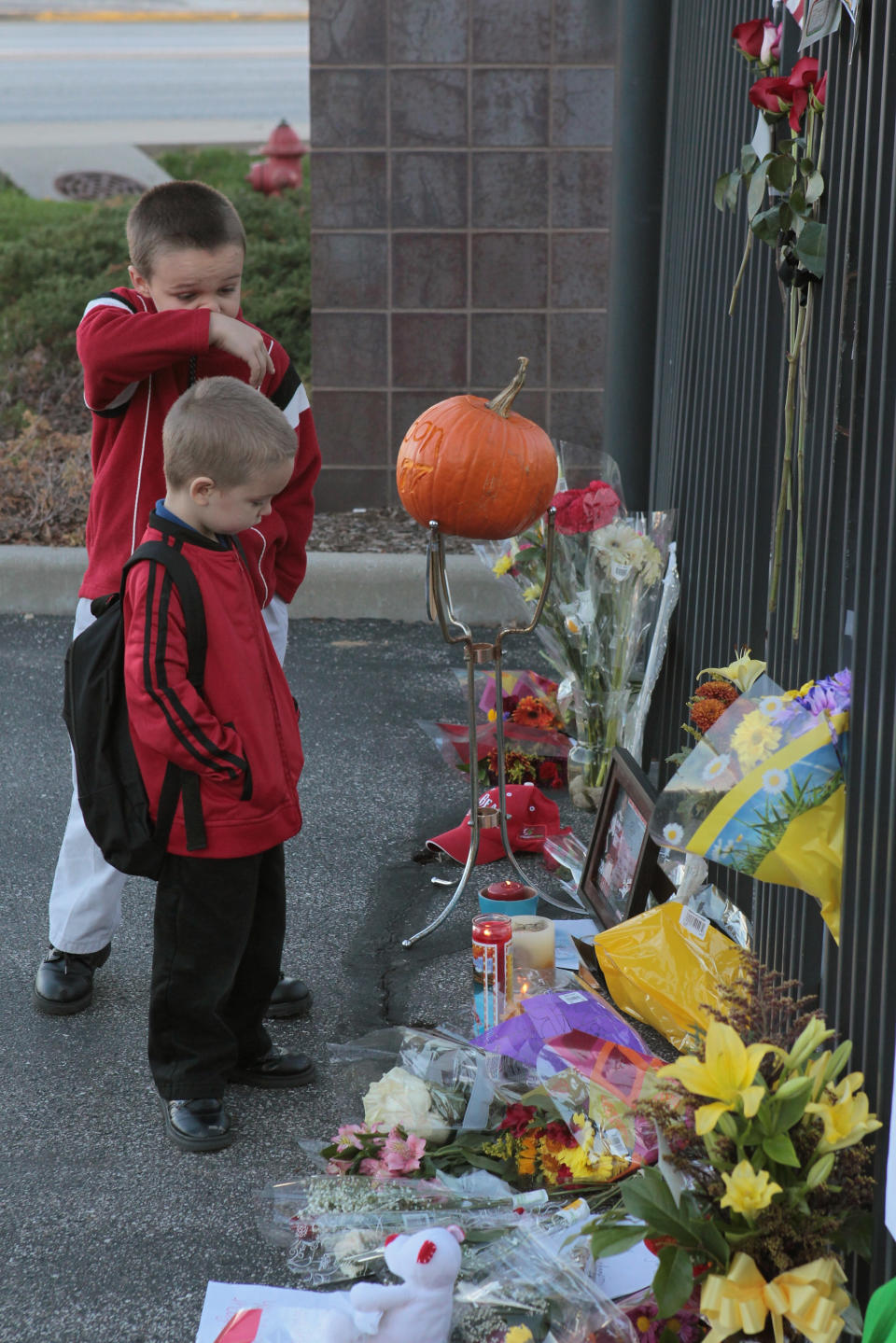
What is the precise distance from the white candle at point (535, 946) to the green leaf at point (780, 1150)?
129 cm

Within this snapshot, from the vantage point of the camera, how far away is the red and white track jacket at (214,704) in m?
2.57

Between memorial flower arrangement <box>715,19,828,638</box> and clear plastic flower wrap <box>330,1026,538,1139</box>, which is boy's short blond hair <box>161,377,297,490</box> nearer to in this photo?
memorial flower arrangement <box>715,19,828,638</box>

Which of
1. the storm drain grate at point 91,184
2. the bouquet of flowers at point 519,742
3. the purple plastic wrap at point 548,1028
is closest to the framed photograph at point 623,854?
the purple plastic wrap at point 548,1028

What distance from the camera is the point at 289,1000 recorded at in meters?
3.31

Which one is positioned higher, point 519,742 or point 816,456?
point 816,456

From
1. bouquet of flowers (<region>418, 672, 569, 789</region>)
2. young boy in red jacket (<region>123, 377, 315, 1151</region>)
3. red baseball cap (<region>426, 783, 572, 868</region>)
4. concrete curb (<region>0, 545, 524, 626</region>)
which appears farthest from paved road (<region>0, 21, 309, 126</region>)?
young boy in red jacket (<region>123, 377, 315, 1151</region>)

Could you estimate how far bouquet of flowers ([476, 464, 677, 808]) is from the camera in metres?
4.14

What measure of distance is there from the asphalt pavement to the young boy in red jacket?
17 cm

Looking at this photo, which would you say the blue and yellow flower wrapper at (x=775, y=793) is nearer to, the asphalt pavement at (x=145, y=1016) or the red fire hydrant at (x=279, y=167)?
the asphalt pavement at (x=145, y=1016)

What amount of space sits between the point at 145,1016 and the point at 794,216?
2.30 metres

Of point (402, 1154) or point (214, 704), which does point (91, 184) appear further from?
→ point (402, 1154)

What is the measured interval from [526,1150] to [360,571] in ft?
15.0

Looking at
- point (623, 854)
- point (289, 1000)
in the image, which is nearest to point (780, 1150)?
point (289, 1000)

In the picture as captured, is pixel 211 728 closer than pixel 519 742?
Yes
